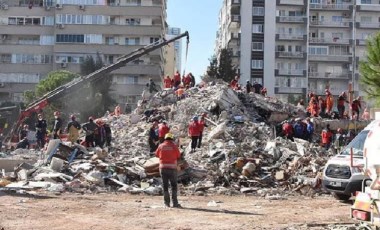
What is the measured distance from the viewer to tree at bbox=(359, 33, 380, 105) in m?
16.5

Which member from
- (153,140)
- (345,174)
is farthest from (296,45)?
(345,174)

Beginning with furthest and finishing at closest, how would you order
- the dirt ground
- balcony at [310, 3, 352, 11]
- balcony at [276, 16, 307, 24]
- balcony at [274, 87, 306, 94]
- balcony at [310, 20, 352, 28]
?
balcony at [310, 3, 352, 11] → balcony at [310, 20, 352, 28] → balcony at [276, 16, 307, 24] → balcony at [274, 87, 306, 94] → the dirt ground

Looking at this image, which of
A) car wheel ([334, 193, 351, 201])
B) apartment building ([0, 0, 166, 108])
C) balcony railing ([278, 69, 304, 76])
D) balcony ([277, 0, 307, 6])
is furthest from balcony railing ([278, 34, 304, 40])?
car wheel ([334, 193, 351, 201])

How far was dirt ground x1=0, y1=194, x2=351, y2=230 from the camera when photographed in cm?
1029

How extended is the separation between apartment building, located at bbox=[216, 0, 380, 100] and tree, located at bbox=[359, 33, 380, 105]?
5554 cm

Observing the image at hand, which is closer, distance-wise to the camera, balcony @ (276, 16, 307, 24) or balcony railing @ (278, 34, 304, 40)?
balcony @ (276, 16, 307, 24)

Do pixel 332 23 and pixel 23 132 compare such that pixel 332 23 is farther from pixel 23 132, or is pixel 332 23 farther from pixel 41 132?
pixel 41 132

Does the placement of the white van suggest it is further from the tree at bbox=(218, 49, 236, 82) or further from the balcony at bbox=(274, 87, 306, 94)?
the balcony at bbox=(274, 87, 306, 94)

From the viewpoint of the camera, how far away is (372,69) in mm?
16828

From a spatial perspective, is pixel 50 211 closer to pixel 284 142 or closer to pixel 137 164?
pixel 137 164

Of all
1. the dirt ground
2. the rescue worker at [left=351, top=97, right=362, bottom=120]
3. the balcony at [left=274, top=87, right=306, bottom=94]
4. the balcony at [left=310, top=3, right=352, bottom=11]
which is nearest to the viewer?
the dirt ground

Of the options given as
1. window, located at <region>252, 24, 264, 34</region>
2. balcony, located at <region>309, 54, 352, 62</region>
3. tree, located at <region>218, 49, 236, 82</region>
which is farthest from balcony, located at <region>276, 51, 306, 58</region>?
tree, located at <region>218, 49, 236, 82</region>

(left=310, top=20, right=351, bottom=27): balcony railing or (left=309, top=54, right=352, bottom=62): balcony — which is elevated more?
(left=310, top=20, right=351, bottom=27): balcony railing

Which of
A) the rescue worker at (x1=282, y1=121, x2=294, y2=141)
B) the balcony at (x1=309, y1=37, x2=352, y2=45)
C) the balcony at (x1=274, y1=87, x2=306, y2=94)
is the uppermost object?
the balcony at (x1=309, y1=37, x2=352, y2=45)
